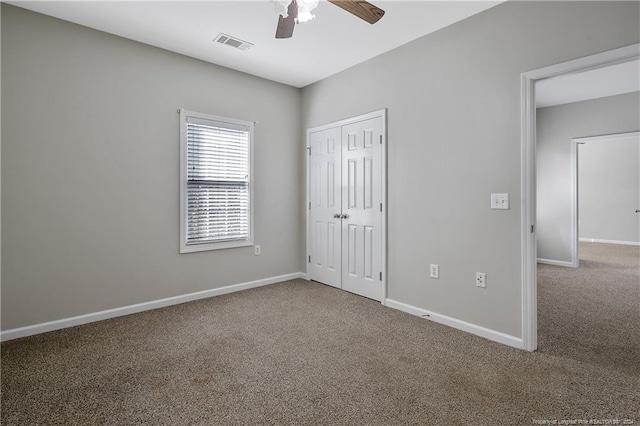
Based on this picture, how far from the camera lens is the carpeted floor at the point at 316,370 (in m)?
1.77

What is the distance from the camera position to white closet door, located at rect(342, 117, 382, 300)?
3625 mm

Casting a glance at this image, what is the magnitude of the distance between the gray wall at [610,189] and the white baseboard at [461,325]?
24.6 feet

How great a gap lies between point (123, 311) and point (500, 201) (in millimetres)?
3578

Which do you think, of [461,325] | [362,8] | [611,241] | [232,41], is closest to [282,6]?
[362,8]

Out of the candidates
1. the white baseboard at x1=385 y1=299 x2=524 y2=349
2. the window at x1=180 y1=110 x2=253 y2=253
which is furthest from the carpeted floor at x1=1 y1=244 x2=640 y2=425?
the window at x1=180 y1=110 x2=253 y2=253

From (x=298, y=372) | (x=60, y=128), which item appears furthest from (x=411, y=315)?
(x=60, y=128)

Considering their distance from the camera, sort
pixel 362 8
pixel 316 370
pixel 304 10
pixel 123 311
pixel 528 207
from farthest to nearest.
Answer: pixel 123 311 < pixel 528 207 < pixel 316 370 < pixel 362 8 < pixel 304 10

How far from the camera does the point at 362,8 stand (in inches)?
78.3

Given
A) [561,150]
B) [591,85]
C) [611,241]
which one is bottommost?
[611,241]

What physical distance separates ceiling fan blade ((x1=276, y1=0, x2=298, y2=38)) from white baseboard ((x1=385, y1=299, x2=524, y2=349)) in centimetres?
267

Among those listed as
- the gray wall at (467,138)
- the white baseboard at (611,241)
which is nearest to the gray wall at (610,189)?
the white baseboard at (611,241)

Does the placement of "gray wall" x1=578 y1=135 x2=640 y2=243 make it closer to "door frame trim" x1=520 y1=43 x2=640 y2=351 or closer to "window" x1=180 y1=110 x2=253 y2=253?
"door frame trim" x1=520 y1=43 x2=640 y2=351

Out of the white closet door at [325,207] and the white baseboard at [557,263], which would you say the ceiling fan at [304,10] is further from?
the white baseboard at [557,263]

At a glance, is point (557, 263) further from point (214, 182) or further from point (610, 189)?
point (214, 182)
